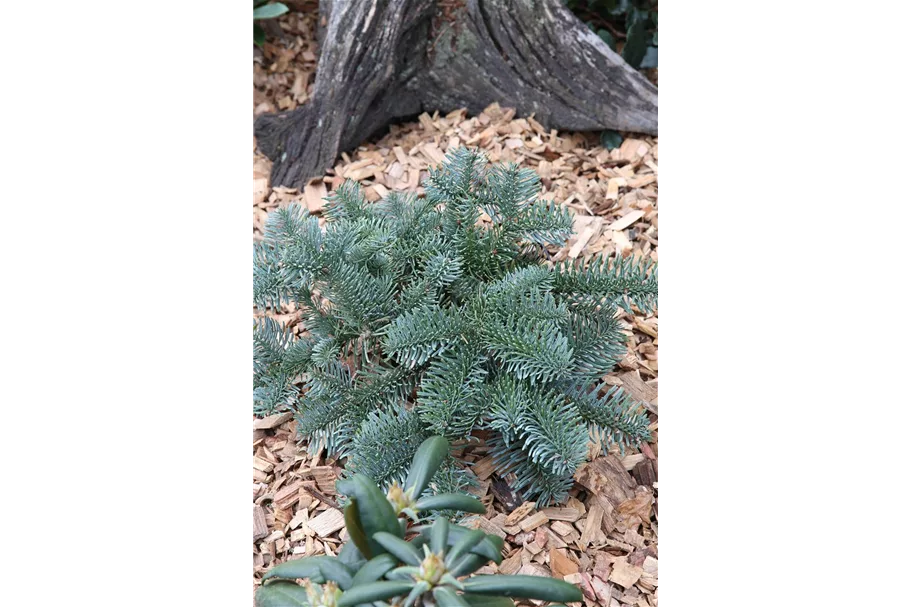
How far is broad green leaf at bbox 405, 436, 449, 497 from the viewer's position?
95 cm

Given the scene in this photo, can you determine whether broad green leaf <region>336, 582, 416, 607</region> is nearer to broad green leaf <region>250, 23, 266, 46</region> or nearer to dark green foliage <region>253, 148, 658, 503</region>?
dark green foliage <region>253, 148, 658, 503</region>

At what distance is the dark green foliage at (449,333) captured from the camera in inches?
49.3

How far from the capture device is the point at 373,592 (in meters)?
0.77

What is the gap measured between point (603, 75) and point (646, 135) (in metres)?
0.25

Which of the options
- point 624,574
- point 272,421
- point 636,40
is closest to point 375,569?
point 624,574

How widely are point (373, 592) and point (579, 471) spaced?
2.40 ft

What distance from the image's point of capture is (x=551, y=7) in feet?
7.74

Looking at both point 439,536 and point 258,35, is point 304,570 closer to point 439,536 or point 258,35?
point 439,536

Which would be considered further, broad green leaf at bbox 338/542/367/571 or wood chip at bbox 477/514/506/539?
wood chip at bbox 477/514/506/539

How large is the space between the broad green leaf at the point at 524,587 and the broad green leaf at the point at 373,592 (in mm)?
74

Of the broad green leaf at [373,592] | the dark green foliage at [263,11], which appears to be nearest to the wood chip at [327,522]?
the broad green leaf at [373,592]

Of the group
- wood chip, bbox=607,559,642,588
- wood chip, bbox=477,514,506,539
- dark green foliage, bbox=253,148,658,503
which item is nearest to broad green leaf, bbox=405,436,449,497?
dark green foliage, bbox=253,148,658,503

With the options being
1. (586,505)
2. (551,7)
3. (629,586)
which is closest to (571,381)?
(586,505)

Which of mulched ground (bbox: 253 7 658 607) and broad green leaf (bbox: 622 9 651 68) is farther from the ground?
broad green leaf (bbox: 622 9 651 68)
